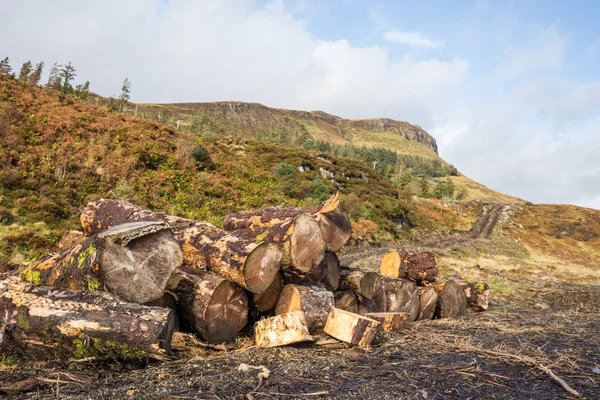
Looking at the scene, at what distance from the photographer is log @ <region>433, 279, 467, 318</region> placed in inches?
286

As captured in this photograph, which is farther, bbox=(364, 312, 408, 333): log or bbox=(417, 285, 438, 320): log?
bbox=(417, 285, 438, 320): log

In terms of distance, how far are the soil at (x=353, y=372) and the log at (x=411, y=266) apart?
2217 millimetres

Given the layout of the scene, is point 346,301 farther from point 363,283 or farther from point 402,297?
point 402,297

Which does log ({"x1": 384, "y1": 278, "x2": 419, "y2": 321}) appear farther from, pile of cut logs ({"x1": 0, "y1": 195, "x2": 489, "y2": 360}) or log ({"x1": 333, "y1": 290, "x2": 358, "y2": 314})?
log ({"x1": 333, "y1": 290, "x2": 358, "y2": 314})

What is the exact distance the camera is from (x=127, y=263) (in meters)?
4.18

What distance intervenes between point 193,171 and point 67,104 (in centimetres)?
784

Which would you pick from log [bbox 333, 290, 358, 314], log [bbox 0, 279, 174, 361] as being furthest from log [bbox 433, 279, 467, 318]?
log [bbox 0, 279, 174, 361]

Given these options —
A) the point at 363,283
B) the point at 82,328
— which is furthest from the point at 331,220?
the point at 82,328

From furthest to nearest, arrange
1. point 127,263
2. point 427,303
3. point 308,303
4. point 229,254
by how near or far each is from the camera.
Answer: point 427,303, point 308,303, point 229,254, point 127,263

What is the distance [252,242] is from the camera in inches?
195

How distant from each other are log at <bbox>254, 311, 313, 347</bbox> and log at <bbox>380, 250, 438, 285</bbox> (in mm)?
3658

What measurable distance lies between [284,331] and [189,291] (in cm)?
134

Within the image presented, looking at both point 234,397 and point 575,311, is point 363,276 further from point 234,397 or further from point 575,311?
point 575,311

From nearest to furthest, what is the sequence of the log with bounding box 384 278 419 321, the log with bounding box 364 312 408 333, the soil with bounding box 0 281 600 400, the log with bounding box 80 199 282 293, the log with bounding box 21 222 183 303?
1. the soil with bounding box 0 281 600 400
2. the log with bounding box 21 222 183 303
3. the log with bounding box 80 199 282 293
4. the log with bounding box 364 312 408 333
5. the log with bounding box 384 278 419 321
